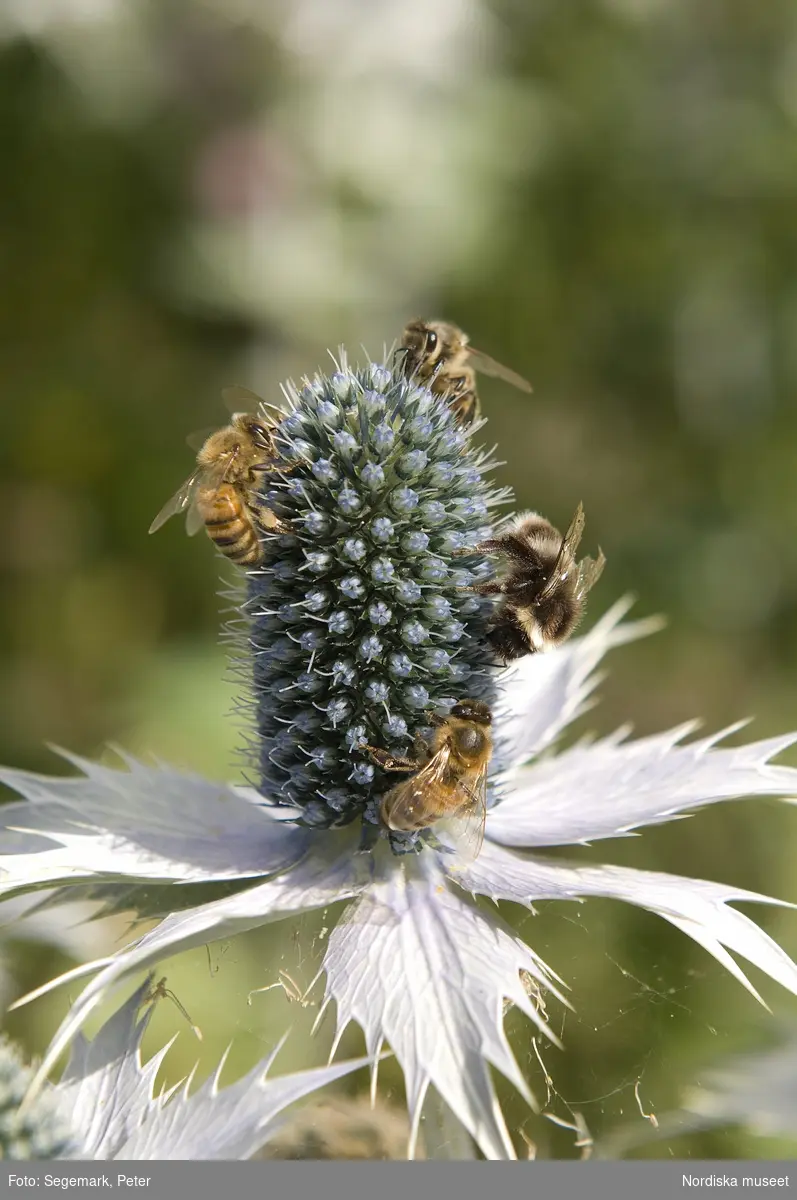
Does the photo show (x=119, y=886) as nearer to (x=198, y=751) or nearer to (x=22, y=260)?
(x=198, y=751)

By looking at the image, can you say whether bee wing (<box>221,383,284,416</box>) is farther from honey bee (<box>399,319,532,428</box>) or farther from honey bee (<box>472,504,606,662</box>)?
honey bee (<box>472,504,606,662</box>)

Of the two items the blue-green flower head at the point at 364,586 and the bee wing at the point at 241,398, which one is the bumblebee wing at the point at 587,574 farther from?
the bee wing at the point at 241,398

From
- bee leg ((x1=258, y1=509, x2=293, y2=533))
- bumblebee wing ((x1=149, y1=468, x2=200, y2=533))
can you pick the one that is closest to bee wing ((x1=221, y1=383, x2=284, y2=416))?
bumblebee wing ((x1=149, y1=468, x2=200, y2=533))

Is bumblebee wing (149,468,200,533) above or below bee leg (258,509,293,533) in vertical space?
above

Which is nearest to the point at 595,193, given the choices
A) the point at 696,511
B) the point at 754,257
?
the point at 754,257

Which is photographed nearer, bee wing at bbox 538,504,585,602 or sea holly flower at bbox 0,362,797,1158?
sea holly flower at bbox 0,362,797,1158

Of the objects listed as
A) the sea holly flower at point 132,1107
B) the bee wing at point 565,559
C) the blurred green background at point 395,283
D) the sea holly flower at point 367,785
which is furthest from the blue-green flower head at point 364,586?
the blurred green background at point 395,283

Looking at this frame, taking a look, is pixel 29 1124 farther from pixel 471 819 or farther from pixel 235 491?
pixel 235 491
